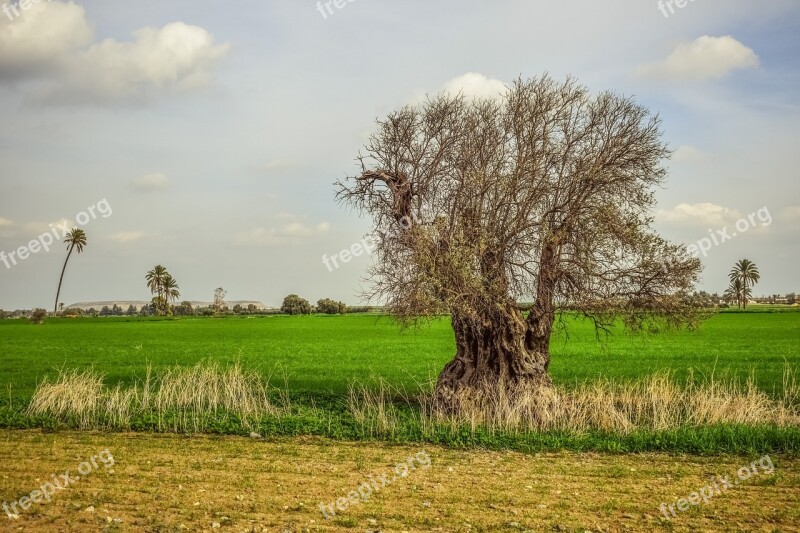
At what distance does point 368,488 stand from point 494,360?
8.21 m

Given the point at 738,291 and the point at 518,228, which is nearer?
the point at 518,228

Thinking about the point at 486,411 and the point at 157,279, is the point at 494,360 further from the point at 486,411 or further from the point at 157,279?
the point at 157,279

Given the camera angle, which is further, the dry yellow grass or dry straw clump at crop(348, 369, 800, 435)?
the dry yellow grass

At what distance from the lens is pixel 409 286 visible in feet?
56.0

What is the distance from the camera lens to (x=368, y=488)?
1159 centimetres

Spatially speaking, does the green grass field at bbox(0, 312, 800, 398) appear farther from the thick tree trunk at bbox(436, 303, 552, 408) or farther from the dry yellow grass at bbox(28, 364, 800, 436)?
the dry yellow grass at bbox(28, 364, 800, 436)

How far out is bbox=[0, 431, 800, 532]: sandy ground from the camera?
9.72m

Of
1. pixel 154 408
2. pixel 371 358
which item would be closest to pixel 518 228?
pixel 154 408

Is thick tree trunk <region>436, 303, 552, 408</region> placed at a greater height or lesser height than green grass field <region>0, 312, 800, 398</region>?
greater

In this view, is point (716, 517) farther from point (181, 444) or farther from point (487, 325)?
point (181, 444)

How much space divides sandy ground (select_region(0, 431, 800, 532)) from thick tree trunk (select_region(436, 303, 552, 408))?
4095 millimetres

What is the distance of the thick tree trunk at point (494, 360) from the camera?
18581mm

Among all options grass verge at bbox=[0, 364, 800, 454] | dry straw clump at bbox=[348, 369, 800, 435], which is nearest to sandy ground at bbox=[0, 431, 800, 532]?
grass verge at bbox=[0, 364, 800, 454]

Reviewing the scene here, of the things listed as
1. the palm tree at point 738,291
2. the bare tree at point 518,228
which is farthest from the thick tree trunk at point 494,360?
the palm tree at point 738,291
